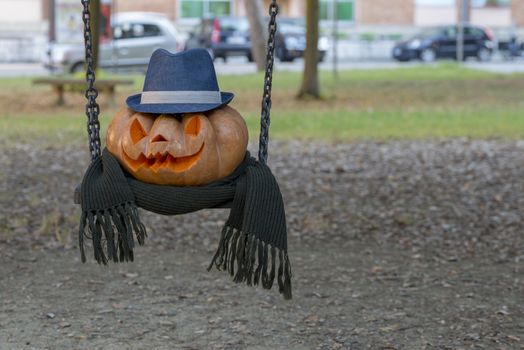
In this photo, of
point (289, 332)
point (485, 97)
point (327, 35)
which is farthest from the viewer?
point (327, 35)

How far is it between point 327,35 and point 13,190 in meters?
37.8

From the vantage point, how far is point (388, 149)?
1242 cm

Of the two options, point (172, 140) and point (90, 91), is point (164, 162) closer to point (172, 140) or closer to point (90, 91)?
point (172, 140)

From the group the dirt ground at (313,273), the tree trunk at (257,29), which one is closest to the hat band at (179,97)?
the dirt ground at (313,273)

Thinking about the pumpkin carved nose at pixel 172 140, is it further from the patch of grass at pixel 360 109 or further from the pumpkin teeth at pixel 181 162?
the patch of grass at pixel 360 109

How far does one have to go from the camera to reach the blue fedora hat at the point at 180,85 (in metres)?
4.02

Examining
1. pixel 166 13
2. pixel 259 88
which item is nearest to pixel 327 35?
pixel 166 13

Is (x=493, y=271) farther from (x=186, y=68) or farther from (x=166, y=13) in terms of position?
(x=166, y=13)

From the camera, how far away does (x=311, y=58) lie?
19.0m

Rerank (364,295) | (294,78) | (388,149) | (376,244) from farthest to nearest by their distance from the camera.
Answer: (294,78), (388,149), (376,244), (364,295)

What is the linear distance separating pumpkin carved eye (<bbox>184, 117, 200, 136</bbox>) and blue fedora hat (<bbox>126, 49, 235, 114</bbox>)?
0.04 m

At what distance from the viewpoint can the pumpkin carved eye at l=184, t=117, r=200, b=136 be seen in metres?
4.00

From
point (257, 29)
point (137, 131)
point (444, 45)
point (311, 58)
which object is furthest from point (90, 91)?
point (444, 45)

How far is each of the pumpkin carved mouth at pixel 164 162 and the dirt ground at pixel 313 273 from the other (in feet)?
4.17
